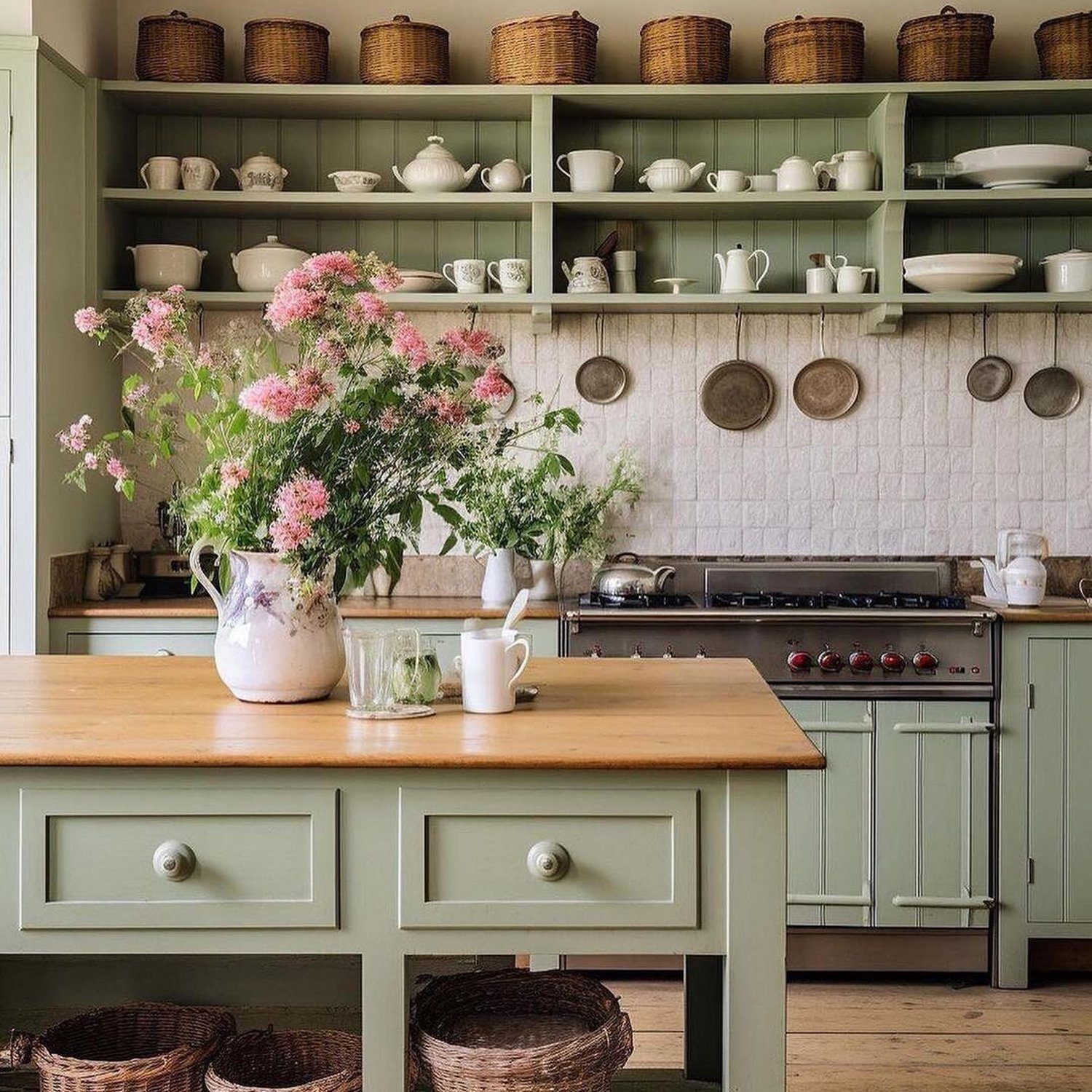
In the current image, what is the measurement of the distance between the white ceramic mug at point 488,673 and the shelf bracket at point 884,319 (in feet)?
8.31

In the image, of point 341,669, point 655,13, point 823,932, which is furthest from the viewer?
point 655,13

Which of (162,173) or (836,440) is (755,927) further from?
(162,173)

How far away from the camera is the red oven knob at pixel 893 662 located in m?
3.82

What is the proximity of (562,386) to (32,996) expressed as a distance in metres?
2.75

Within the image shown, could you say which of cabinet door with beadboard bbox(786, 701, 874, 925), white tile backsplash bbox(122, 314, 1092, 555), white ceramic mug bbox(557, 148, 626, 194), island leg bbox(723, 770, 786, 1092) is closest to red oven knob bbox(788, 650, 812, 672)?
cabinet door with beadboard bbox(786, 701, 874, 925)

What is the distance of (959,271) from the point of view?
4215 millimetres

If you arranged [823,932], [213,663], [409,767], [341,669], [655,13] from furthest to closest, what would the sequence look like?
1. [655,13]
2. [823,932]
3. [213,663]
4. [341,669]
5. [409,767]

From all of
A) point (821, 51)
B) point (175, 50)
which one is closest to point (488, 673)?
point (821, 51)

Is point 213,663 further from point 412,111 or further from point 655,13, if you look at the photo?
point 655,13

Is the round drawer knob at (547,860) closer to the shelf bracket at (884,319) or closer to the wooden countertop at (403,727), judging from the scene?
the wooden countertop at (403,727)

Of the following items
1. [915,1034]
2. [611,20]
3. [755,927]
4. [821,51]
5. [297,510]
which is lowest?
[915,1034]

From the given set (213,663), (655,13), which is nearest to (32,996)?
(213,663)

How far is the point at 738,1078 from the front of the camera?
1886 mm

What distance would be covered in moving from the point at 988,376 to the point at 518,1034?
3135mm
